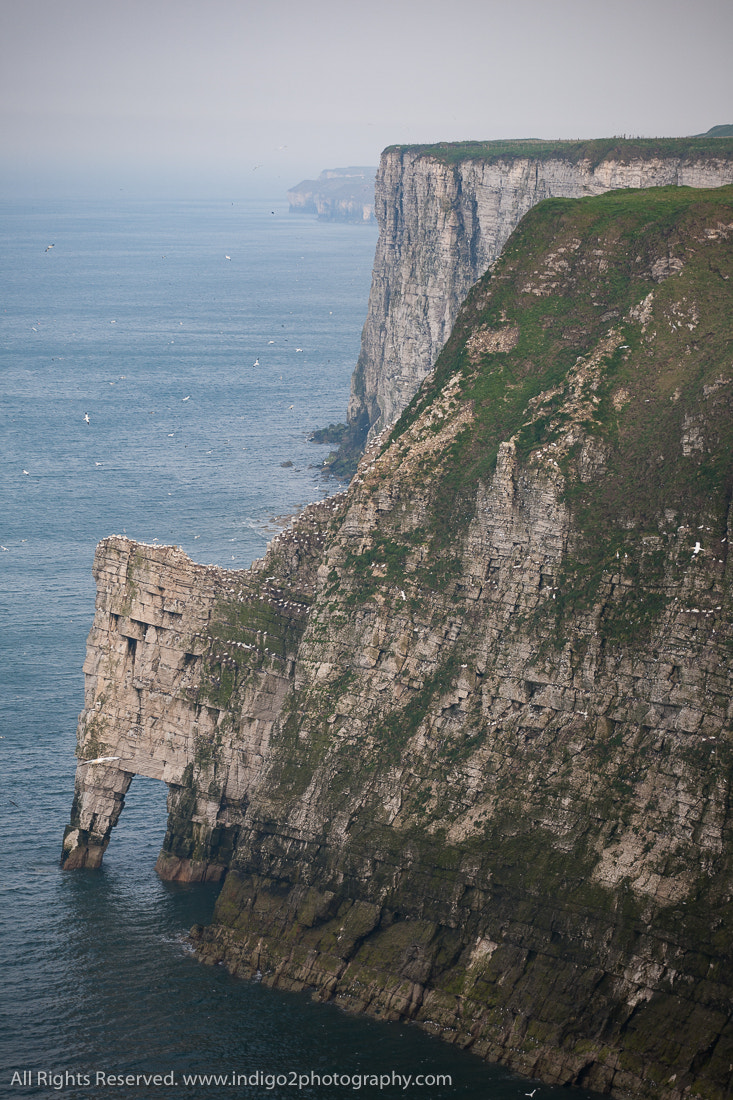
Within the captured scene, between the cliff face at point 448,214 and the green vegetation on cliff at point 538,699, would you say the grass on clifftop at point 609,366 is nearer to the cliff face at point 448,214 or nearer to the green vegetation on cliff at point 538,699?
the green vegetation on cliff at point 538,699

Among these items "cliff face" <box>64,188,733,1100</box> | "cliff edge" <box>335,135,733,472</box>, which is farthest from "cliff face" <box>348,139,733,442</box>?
"cliff face" <box>64,188,733,1100</box>

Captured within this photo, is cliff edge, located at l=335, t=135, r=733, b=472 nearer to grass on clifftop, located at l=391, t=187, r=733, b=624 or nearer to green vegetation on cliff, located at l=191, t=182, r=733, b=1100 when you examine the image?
grass on clifftop, located at l=391, t=187, r=733, b=624

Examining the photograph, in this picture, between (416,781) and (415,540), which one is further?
(415,540)

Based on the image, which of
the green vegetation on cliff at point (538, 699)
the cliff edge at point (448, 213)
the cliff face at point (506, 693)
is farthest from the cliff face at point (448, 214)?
the green vegetation on cliff at point (538, 699)

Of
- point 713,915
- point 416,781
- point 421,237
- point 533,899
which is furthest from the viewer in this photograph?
point 421,237

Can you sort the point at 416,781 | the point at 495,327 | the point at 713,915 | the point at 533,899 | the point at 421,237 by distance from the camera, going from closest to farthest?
the point at 713,915 → the point at 533,899 → the point at 416,781 → the point at 495,327 → the point at 421,237

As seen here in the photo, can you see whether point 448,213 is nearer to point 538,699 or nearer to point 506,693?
point 506,693

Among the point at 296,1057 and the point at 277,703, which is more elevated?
the point at 277,703

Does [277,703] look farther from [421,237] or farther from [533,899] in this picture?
[421,237]

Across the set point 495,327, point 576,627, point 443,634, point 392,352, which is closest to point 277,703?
point 443,634
